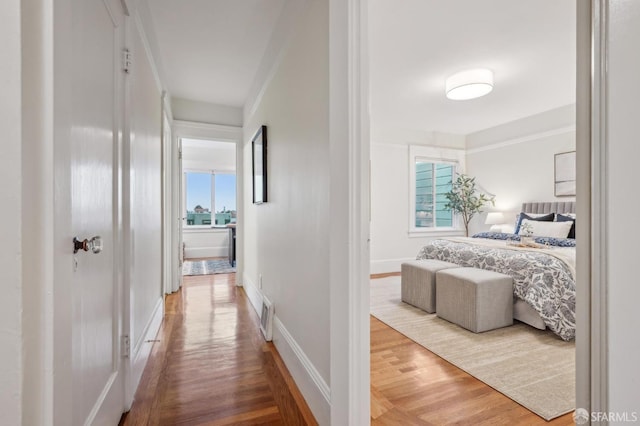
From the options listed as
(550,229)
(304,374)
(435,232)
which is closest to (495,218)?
(435,232)

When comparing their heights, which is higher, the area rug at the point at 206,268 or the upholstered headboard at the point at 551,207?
the upholstered headboard at the point at 551,207

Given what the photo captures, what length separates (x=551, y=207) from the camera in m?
4.43

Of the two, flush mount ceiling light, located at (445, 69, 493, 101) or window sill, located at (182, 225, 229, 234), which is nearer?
flush mount ceiling light, located at (445, 69, 493, 101)

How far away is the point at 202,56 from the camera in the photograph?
2916 mm

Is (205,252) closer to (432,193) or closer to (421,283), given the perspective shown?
(432,193)

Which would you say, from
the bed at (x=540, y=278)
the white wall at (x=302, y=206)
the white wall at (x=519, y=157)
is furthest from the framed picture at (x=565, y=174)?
the white wall at (x=302, y=206)

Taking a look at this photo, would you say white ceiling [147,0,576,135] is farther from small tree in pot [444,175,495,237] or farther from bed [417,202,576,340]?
bed [417,202,576,340]

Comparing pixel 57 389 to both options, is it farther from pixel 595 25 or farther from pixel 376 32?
pixel 376 32

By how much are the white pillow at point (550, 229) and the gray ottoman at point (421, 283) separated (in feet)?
4.63

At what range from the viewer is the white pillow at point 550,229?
143 inches

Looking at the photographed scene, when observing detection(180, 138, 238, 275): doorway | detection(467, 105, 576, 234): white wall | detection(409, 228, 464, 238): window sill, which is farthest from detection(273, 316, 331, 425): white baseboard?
detection(180, 138, 238, 275): doorway

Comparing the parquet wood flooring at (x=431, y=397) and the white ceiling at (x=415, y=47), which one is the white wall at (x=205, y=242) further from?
the parquet wood flooring at (x=431, y=397)

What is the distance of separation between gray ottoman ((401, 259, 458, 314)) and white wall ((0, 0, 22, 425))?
3.03 metres

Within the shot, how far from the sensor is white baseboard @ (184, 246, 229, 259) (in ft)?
23.4
